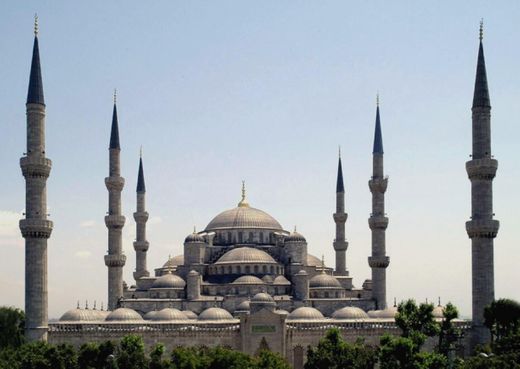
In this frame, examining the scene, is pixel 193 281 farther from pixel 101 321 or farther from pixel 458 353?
pixel 458 353

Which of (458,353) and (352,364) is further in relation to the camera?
(458,353)

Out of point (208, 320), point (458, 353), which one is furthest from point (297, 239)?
point (458, 353)

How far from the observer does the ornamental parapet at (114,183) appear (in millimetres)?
61875

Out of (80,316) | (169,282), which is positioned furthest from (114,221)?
(80,316)

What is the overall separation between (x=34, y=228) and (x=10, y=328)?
432 inches

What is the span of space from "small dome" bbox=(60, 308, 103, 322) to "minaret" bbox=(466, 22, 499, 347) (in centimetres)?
2311

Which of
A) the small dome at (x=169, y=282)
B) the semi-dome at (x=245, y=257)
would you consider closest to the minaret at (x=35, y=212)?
the small dome at (x=169, y=282)

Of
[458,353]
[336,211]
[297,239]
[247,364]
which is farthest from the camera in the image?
[336,211]

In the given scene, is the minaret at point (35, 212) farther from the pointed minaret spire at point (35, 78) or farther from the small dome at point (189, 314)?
the small dome at point (189, 314)

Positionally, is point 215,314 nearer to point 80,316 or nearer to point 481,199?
point 80,316

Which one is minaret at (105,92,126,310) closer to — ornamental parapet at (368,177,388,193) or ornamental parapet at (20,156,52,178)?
ornamental parapet at (20,156,52,178)

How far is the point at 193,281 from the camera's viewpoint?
202 feet

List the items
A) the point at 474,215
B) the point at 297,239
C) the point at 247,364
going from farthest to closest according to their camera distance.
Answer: the point at 297,239 → the point at 474,215 → the point at 247,364

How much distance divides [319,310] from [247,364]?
1894cm
